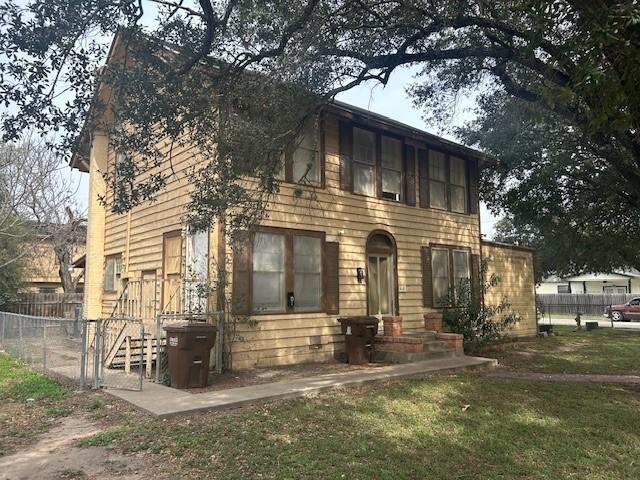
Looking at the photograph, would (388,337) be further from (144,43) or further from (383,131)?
(144,43)

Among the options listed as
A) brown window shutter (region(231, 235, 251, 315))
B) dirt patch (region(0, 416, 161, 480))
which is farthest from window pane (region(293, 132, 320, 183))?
dirt patch (region(0, 416, 161, 480))

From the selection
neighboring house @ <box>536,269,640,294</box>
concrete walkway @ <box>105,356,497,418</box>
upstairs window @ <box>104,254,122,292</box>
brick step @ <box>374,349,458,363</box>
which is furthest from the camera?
neighboring house @ <box>536,269,640,294</box>

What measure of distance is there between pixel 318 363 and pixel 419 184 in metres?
5.95

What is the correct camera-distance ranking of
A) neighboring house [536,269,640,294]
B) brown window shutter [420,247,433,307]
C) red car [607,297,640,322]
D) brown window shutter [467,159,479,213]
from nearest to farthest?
brown window shutter [420,247,433,307] → brown window shutter [467,159,479,213] → red car [607,297,640,322] → neighboring house [536,269,640,294]

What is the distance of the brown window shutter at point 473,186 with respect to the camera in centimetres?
1564

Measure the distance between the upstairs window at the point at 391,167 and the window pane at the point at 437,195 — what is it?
4.38 ft

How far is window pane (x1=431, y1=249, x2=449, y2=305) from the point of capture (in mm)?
14078

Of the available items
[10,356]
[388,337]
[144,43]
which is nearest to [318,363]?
[388,337]

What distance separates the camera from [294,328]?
426 inches

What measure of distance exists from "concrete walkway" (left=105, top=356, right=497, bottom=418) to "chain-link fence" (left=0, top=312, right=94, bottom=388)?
1264mm

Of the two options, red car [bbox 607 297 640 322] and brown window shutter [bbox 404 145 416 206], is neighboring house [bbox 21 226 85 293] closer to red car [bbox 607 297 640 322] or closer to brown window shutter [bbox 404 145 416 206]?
Answer: brown window shutter [bbox 404 145 416 206]

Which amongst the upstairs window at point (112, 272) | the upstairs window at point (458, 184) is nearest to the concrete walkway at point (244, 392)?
the upstairs window at point (112, 272)

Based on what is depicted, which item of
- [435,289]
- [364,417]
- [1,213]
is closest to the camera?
[364,417]

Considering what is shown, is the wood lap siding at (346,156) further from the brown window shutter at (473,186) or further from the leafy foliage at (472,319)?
the brown window shutter at (473,186)
